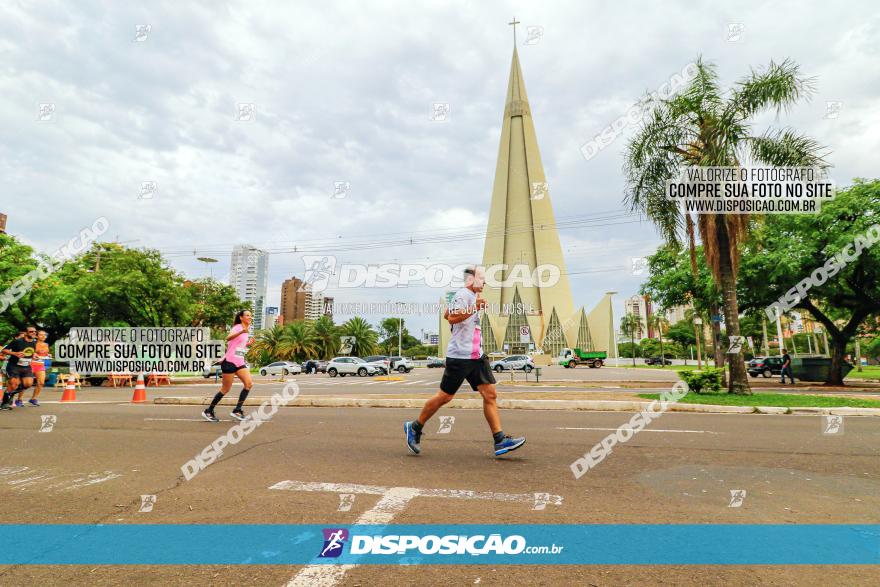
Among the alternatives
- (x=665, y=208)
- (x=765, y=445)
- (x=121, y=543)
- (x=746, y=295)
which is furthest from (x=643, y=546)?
(x=746, y=295)

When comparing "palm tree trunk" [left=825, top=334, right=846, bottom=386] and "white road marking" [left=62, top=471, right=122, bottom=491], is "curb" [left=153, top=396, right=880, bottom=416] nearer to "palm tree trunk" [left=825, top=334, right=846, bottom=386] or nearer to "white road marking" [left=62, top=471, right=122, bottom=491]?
"white road marking" [left=62, top=471, right=122, bottom=491]

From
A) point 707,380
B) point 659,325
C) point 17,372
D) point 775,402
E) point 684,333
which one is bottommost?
point 775,402

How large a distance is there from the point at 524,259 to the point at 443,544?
90009mm

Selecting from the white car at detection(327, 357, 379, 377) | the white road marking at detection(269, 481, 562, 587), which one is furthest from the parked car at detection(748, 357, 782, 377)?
the white road marking at detection(269, 481, 562, 587)

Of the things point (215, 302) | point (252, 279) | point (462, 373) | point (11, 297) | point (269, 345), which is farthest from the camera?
point (252, 279)

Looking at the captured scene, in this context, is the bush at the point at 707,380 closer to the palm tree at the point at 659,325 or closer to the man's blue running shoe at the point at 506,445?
the man's blue running shoe at the point at 506,445

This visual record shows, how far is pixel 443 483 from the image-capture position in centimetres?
385

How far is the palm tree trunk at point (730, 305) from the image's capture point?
41.7 ft

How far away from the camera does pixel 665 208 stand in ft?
45.7

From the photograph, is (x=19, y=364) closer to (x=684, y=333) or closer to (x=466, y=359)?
(x=466, y=359)

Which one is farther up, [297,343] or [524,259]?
[524,259]

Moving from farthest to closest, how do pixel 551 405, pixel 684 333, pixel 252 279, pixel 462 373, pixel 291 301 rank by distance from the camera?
pixel 291 301
pixel 252 279
pixel 684 333
pixel 551 405
pixel 462 373

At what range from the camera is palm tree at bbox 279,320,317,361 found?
190ft

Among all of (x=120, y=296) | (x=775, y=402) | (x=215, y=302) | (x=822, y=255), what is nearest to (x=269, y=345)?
(x=215, y=302)
